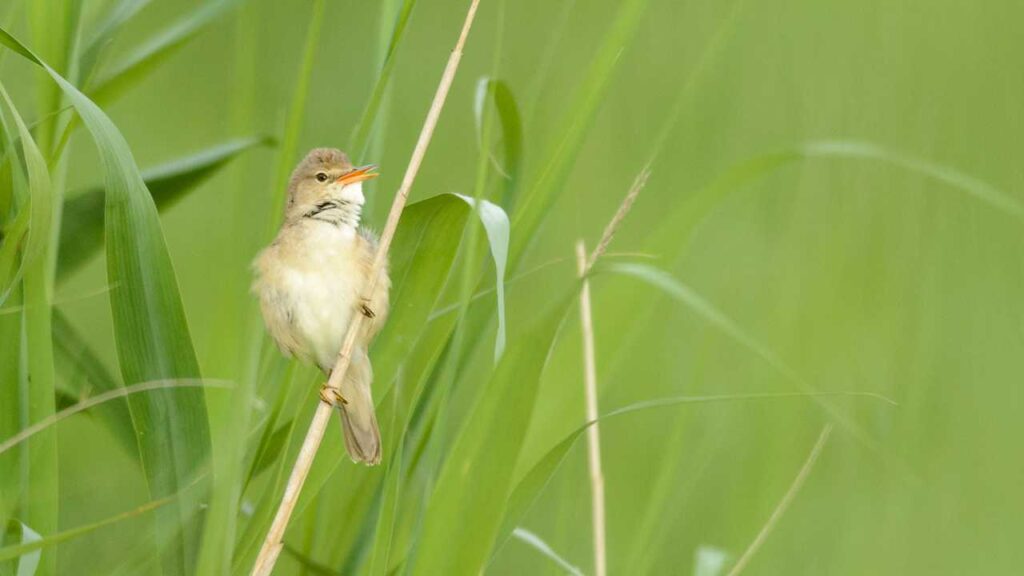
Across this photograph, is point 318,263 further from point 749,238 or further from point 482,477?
point 749,238

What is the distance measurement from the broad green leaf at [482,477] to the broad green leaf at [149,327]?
0.31 m

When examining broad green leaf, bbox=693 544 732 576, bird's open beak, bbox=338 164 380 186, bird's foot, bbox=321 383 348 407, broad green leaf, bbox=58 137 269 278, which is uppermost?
bird's open beak, bbox=338 164 380 186

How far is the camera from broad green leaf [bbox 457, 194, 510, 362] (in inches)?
54.6

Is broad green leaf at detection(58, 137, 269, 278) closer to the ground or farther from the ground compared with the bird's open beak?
closer to the ground

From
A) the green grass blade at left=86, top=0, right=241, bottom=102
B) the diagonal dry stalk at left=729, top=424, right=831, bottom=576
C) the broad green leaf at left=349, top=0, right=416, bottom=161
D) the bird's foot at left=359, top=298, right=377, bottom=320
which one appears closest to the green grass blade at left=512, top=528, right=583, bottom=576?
the diagonal dry stalk at left=729, top=424, right=831, bottom=576

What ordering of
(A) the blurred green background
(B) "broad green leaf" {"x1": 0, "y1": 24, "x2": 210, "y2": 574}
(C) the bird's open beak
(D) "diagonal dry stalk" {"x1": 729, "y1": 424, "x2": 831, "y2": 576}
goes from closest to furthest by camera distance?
1. (B) "broad green leaf" {"x1": 0, "y1": 24, "x2": 210, "y2": 574}
2. (D) "diagonal dry stalk" {"x1": 729, "y1": 424, "x2": 831, "y2": 576}
3. (C) the bird's open beak
4. (A) the blurred green background

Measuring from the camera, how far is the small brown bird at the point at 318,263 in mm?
1953

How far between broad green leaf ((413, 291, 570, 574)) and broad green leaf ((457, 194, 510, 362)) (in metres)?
0.03

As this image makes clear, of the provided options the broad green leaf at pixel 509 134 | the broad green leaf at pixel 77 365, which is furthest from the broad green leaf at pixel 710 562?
the broad green leaf at pixel 77 365

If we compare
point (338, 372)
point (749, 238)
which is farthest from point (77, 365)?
point (749, 238)

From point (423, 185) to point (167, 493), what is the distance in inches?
99.5

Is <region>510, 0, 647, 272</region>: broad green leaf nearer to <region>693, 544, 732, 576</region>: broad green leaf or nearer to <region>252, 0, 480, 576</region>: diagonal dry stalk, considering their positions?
<region>252, 0, 480, 576</region>: diagonal dry stalk

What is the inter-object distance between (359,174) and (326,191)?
0.16m

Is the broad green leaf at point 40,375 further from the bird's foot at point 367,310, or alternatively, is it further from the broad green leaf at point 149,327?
the bird's foot at point 367,310
